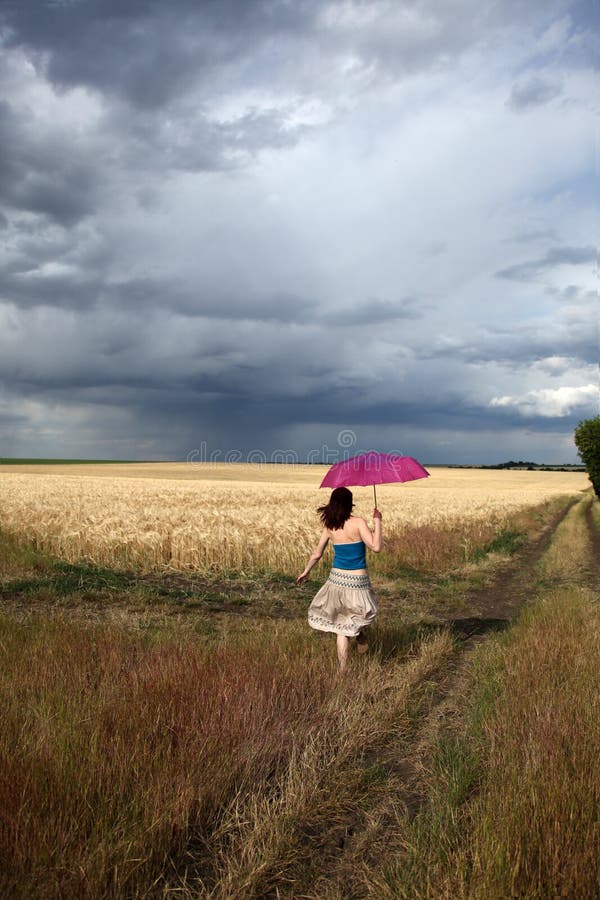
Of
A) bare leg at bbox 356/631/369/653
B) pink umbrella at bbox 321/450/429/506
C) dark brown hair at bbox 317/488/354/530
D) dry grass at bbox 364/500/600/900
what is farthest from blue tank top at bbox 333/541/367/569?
dry grass at bbox 364/500/600/900

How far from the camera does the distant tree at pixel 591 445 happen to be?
53.9 meters

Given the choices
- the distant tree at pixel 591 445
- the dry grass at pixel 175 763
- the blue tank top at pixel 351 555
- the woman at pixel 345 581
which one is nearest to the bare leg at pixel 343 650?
the woman at pixel 345 581

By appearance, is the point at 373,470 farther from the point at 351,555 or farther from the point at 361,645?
the point at 361,645

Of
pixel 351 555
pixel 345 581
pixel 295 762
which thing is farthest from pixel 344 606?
pixel 295 762

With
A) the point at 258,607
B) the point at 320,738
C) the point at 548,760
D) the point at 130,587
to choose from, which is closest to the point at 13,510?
the point at 130,587

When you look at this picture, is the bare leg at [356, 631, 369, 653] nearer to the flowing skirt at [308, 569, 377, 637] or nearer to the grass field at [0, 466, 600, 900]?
the grass field at [0, 466, 600, 900]

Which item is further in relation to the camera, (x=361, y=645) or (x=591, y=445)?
(x=591, y=445)

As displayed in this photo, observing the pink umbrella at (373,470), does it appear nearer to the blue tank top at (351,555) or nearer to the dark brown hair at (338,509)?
the dark brown hair at (338,509)

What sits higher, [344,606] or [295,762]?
[344,606]

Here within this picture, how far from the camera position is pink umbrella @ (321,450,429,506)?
686 centimetres

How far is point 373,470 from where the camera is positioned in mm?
6988

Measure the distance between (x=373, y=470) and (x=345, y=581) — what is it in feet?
4.47

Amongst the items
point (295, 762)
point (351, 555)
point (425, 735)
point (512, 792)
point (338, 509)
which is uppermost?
point (338, 509)

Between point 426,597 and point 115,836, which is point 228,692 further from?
point 426,597
